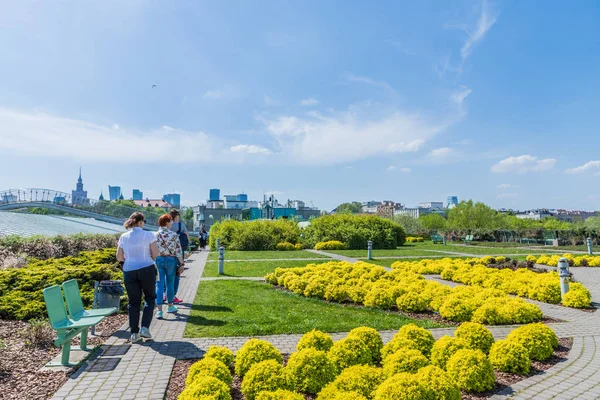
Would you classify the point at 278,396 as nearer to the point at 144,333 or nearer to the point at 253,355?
the point at 253,355

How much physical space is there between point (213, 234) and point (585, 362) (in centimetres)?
2630

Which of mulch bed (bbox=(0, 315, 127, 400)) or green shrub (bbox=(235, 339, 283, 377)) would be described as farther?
green shrub (bbox=(235, 339, 283, 377))

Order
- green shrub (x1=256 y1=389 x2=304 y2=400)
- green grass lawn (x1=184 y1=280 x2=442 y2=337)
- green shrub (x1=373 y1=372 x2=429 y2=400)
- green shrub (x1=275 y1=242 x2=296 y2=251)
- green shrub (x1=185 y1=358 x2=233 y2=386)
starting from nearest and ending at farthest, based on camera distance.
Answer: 1. green shrub (x1=373 y1=372 x2=429 y2=400)
2. green shrub (x1=256 y1=389 x2=304 y2=400)
3. green shrub (x1=185 y1=358 x2=233 y2=386)
4. green grass lawn (x1=184 y1=280 x2=442 y2=337)
5. green shrub (x1=275 y1=242 x2=296 y2=251)

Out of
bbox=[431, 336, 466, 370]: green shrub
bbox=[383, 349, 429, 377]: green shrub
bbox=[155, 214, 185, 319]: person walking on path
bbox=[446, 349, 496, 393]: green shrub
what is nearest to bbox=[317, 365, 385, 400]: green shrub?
bbox=[383, 349, 429, 377]: green shrub

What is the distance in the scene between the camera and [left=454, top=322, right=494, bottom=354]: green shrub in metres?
4.52

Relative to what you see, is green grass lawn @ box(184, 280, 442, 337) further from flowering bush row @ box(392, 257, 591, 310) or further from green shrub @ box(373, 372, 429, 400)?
green shrub @ box(373, 372, 429, 400)

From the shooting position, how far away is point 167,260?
711 cm

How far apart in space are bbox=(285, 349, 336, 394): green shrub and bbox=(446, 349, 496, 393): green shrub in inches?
48.8

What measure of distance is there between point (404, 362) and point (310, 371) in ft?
3.22

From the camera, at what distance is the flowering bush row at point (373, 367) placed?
10.4ft

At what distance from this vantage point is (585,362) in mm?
4527

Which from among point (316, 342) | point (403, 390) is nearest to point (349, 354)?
point (316, 342)

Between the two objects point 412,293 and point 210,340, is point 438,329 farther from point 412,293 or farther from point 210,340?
point 210,340

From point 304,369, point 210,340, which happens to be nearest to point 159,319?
point 210,340
